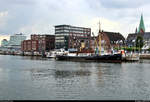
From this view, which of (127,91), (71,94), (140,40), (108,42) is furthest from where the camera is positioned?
(108,42)

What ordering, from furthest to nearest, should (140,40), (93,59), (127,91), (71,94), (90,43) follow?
1. (90,43)
2. (140,40)
3. (93,59)
4. (127,91)
5. (71,94)

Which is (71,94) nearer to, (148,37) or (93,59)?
(93,59)

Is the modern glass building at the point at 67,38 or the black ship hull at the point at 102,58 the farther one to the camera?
the modern glass building at the point at 67,38

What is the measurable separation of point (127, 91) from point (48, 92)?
28.7 feet

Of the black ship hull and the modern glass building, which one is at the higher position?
the modern glass building

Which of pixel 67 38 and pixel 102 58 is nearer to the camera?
pixel 102 58

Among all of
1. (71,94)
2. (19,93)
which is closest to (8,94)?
(19,93)

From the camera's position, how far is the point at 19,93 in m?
25.7

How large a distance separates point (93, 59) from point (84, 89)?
65.4 meters

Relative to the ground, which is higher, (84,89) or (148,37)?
(148,37)

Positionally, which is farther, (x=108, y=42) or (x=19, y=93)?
(x=108, y=42)

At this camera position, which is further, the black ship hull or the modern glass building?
the modern glass building

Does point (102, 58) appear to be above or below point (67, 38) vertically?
below

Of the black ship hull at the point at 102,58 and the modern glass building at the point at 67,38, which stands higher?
the modern glass building at the point at 67,38
